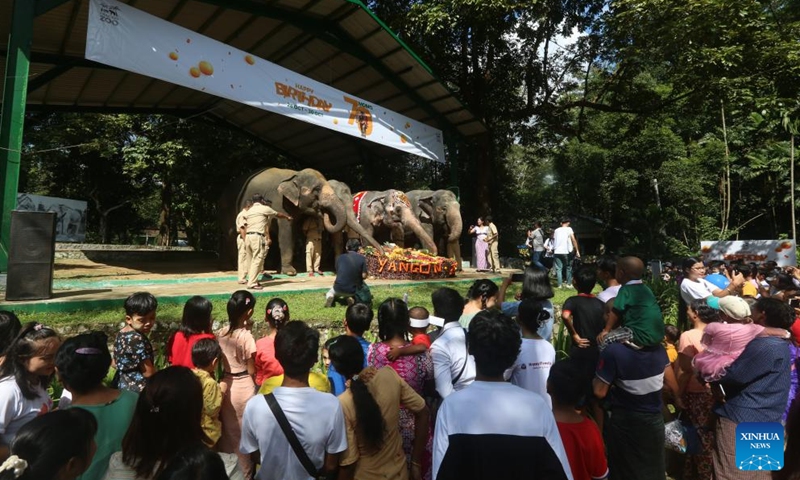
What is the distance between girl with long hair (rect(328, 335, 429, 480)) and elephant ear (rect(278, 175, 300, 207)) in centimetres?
860

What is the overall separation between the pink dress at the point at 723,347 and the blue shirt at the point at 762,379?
12 centimetres

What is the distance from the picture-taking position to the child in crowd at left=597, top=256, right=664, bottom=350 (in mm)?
3064

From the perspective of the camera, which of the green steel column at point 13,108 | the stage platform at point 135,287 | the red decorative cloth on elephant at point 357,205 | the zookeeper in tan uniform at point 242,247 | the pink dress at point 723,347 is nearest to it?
the pink dress at point 723,347

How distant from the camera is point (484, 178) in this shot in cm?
1833

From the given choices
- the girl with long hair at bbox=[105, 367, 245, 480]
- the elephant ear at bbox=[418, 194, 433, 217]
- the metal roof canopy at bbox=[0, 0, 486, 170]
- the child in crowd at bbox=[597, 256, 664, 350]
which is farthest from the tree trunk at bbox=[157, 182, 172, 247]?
the girl with long hair at bbox=[105, 367, 245, 480]

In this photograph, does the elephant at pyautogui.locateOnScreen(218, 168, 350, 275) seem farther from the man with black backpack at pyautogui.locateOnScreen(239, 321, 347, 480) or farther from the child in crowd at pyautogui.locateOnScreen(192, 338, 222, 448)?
the man with black backpack at pyautogui.locateOnScreen(239, 321, 347, 480)

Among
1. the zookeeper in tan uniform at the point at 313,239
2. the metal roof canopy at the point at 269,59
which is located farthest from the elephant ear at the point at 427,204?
the zookeeper in tan uniform at the point at 313,239

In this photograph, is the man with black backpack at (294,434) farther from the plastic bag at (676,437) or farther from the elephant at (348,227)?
the elephant at (348,227)

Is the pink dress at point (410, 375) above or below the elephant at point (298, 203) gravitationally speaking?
below

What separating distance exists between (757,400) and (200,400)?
312cm

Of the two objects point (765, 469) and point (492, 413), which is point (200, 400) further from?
point (765, 469)

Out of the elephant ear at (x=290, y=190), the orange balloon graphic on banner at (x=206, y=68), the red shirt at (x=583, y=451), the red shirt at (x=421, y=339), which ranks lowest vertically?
the red shirt at (x=583, y=451)

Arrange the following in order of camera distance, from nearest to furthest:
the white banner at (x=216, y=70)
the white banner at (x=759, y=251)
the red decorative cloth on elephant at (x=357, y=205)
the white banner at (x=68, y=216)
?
the white banner at (x=216, y=70) < the white banner at (x=759, y=251) < the red decorative cloth on elephant at (x=357, y=205) < the white banner at (x=68, y=216)

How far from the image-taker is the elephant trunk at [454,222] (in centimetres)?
1327
